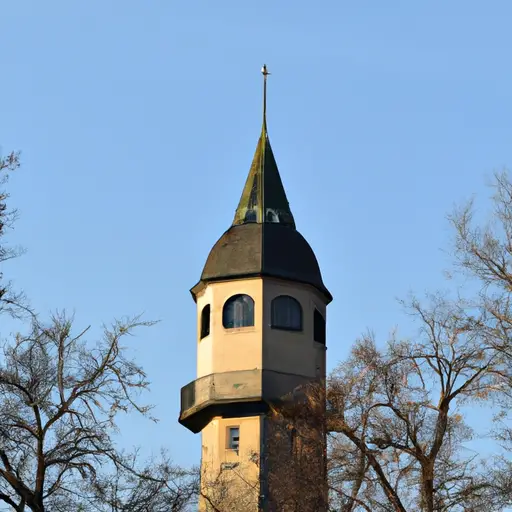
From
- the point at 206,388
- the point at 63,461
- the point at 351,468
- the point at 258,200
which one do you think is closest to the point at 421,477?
the point at 351,468

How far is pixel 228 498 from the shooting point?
1880 inches

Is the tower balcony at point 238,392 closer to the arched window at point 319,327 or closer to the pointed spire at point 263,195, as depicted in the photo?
the arched window at point 319,327

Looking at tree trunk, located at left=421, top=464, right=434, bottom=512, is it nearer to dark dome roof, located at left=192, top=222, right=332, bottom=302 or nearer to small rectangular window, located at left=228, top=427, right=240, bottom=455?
small rectangular window, located at left=228, top=427, right=240, bottom=455

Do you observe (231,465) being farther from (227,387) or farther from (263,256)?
(263,256)

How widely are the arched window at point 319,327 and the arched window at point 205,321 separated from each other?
340cm

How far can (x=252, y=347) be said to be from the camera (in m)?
50.9

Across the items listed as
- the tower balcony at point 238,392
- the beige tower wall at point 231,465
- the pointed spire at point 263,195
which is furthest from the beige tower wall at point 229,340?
the pointed spire at point 263,195

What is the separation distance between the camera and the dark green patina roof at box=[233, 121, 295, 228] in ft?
179

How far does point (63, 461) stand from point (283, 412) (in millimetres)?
14225

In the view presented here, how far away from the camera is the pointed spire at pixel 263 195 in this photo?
54594mm

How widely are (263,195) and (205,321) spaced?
199 inches

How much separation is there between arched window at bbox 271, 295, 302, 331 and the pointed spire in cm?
338

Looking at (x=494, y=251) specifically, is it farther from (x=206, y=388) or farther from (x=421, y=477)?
(x=206, y=388)

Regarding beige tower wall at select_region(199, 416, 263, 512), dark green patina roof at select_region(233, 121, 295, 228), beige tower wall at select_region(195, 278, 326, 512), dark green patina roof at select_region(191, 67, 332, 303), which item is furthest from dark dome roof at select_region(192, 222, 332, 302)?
beige tower wall at select_region(199, 416, 263, 512)
